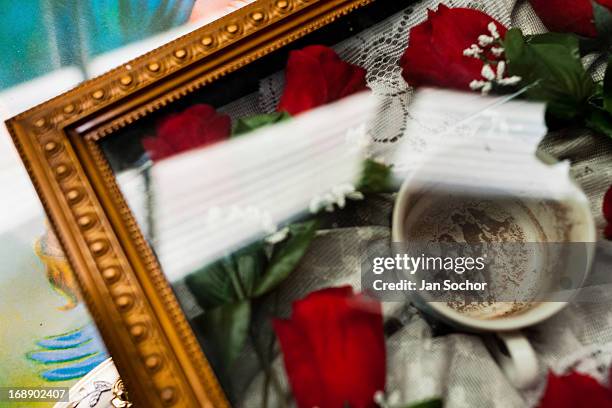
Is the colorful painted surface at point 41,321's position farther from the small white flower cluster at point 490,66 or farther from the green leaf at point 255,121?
the small white flower cluster at point 490,66

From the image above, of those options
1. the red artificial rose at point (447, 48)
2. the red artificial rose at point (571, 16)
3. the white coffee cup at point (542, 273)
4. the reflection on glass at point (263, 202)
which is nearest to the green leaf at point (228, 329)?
the reflection on glass at point (263, 202)

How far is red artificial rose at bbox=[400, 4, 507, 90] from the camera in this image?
0.41m

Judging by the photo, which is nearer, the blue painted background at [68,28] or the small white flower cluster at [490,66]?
the small white flower cluster at [490,66]

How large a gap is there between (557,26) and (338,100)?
7.0 inches

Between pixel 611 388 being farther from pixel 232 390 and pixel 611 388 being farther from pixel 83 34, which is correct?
pixel 83 34

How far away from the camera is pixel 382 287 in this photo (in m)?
0.37

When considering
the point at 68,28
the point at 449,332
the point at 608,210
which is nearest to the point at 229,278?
the point at 449,332

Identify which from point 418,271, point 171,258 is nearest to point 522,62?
point 418,271

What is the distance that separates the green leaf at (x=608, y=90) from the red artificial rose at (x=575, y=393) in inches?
7.0

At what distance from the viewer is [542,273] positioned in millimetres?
378

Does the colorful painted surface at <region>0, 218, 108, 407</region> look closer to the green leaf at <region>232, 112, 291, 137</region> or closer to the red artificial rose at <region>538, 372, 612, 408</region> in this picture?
the green leaf at <region>232, 112, 291, 137</region>

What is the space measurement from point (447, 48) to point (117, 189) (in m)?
0.25

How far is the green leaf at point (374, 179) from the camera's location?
384mm

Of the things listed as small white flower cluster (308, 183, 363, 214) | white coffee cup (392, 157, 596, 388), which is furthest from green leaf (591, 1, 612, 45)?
small white flower cluster (308, 183, 363, 214)
